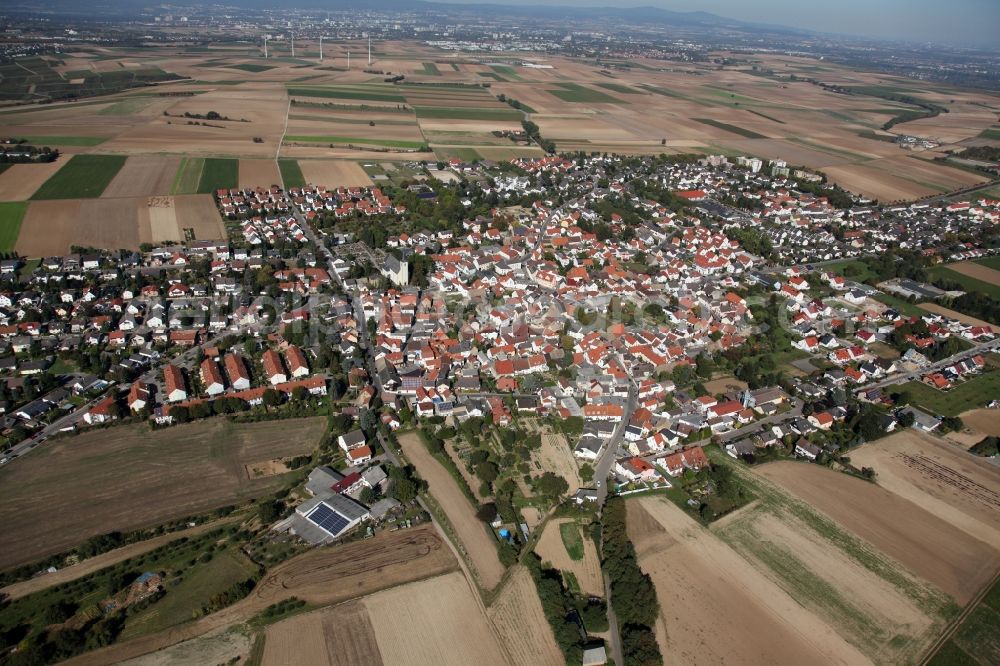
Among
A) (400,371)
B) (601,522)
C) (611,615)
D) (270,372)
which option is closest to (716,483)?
(601,522)

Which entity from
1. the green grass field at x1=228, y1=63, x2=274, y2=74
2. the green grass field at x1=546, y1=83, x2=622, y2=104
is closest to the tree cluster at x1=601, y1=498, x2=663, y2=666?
the green grass field at x1=546, y1=83, x2=622, y2=104

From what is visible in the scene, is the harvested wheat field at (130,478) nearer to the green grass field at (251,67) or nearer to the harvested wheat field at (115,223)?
the harvested wheat field at (115,223)

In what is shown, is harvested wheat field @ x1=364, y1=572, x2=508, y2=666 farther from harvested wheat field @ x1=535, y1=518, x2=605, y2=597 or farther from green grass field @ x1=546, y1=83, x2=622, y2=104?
green grass field @ x1=546, y1=83, x2=622, y2=104

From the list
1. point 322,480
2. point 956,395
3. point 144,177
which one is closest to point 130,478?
point 322,480

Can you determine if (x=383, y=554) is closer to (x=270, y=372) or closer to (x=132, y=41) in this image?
(x=270, y=372)

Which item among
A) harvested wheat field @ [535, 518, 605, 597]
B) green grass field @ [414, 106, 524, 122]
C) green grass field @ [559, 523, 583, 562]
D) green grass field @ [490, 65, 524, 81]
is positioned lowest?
harvested wheat field @ [535, 518, 605, 597]

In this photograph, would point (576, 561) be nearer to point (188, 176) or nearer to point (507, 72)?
point (188, 176)
